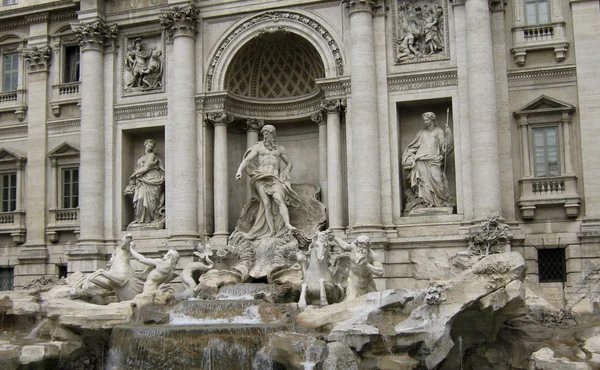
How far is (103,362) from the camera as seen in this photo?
64.4 feet

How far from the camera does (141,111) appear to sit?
26.8m

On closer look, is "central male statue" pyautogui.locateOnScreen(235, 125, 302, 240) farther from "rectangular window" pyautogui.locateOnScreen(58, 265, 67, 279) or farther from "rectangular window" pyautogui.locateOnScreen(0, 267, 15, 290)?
"rectangular window" pyautogui.locateOnScreen(0, 267, 15, 290)

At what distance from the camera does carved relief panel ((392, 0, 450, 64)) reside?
24031mm

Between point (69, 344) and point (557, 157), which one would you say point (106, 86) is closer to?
point (69, 344)

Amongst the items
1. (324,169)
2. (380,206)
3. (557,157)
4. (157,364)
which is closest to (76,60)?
(324,169)

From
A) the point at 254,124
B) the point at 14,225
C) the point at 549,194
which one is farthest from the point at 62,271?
the point at 549,194

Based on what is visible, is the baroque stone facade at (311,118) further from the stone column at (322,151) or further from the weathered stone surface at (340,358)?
the weathered stone surface at (340,358)

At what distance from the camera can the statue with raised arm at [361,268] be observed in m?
19.1

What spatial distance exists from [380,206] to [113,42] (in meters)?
11.3

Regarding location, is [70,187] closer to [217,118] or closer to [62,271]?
[62,271]

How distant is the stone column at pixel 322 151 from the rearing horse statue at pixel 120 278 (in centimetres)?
687

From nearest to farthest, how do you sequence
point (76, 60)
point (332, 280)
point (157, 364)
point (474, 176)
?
point (157, 364)
point (332, 280)
point (474, 176)
point (76, 60)

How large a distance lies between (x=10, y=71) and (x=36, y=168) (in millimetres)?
4414

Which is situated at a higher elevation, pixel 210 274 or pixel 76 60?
pixel 76 60
